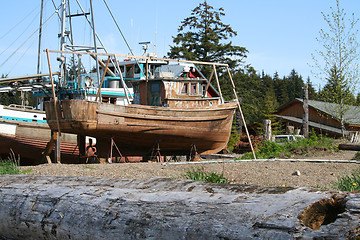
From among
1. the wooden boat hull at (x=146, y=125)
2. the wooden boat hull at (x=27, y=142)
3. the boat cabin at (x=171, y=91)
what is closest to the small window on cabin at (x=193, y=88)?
the boat cabin at (x=171, y=91)

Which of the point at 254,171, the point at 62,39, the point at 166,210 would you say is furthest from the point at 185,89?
the point at 166,210

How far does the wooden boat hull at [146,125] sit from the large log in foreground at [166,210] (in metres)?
7.90

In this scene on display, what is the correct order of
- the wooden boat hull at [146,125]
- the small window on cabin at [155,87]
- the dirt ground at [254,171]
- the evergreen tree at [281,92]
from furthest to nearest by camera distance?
1. the evergreen tree at [281,92]
2. the small window on cabin at [155,87]
3. the wooden boat hull at [146,125]
4. the dirt ground at [254,171]

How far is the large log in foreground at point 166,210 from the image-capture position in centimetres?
252

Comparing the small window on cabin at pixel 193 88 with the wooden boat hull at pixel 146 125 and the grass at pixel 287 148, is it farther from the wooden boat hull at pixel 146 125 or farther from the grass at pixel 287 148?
the grass at pixel 287 148

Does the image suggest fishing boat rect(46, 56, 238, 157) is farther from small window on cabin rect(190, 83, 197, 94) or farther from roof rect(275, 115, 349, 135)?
roof rect(275, 115, 349, 135)

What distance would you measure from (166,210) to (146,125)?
10.5 m

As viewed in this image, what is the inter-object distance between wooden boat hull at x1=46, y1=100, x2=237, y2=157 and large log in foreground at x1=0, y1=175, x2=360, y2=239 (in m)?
7.90

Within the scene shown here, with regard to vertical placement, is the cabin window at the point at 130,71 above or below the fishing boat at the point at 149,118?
above

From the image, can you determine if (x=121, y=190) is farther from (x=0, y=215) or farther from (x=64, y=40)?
(x=64, y=40)

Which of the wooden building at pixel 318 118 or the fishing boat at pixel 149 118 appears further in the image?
the wooden building at pixel 318 118

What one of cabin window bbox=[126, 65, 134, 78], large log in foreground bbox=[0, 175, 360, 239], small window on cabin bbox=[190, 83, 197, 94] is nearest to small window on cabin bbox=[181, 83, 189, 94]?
small window on cabin bbox=[190, 83, 197, 94]

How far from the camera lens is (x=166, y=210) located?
3.10 metres

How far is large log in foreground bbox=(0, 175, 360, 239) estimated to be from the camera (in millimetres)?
2523
